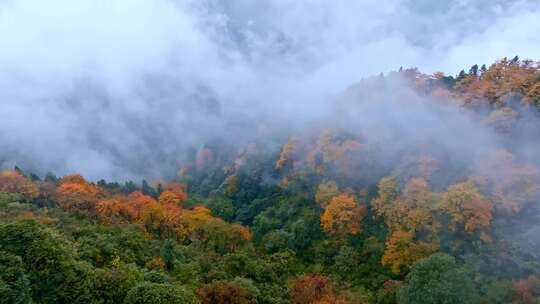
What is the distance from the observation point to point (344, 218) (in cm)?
6519

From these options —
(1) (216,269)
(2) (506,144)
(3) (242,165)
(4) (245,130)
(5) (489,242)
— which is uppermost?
(4) (245,130)

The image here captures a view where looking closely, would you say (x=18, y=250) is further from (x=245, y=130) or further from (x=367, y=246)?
(x=245, y=130)

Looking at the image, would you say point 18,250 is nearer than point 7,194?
Yes

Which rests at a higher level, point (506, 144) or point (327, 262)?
point (506, 144)

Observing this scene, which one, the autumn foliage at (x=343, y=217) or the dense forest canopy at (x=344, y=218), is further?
the autumn foliage at (x=343, y=217)

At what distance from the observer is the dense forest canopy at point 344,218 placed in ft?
138

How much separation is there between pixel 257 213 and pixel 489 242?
116 ft

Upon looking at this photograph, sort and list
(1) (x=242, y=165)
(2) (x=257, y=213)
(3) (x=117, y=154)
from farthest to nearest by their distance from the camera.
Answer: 1. (3) (x=117, y=154)
2. (1) (x=242, y=165)
3. (2) (x=257, y=213)

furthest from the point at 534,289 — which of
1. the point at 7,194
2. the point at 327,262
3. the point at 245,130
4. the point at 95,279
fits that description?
the point at 245,130

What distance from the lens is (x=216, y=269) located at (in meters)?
51.1

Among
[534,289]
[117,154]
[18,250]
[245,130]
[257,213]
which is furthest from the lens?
[117,154]

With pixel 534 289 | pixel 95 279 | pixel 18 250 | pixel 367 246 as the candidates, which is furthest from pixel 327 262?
pixel 18 250

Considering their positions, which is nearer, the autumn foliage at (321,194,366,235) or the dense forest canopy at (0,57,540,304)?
the dense forest canopy at (0,57,540,304)

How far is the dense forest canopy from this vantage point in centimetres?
4200
